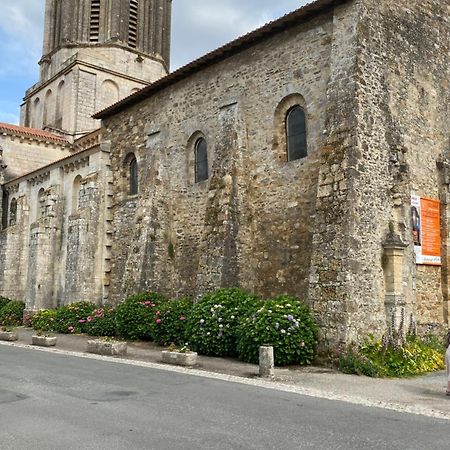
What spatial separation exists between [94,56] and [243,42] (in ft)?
59.6

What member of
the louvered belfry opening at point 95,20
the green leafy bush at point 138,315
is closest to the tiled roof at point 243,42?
the green leafy bush at point 138,315

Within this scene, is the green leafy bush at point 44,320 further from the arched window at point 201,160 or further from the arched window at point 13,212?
the arched window at point 13,212

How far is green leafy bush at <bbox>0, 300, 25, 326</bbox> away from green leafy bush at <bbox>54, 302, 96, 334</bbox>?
4354 mm

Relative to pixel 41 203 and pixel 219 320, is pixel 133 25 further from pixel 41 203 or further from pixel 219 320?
pixel 219 320

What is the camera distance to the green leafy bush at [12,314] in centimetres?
2255

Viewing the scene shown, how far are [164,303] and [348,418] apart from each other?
9253 mm

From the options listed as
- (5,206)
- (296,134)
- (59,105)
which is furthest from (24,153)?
(296,134)

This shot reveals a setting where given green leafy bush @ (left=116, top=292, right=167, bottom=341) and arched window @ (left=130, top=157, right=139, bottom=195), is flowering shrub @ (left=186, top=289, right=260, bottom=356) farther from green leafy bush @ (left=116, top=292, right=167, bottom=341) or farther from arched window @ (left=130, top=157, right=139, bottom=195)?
arched window @ (left=130, top=157, right=139, bottom=195)

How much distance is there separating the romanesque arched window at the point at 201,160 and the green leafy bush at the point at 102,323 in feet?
17.7

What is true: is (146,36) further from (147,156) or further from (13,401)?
(13,401)

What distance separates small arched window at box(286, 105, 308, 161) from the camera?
1376 centimetres

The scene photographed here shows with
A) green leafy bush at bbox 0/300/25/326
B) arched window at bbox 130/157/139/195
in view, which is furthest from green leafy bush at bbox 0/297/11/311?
arched window at bbox 130/157/139/195

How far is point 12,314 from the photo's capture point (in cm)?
2259

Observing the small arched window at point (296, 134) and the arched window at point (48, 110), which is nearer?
the small arched window at point (296, 134)
